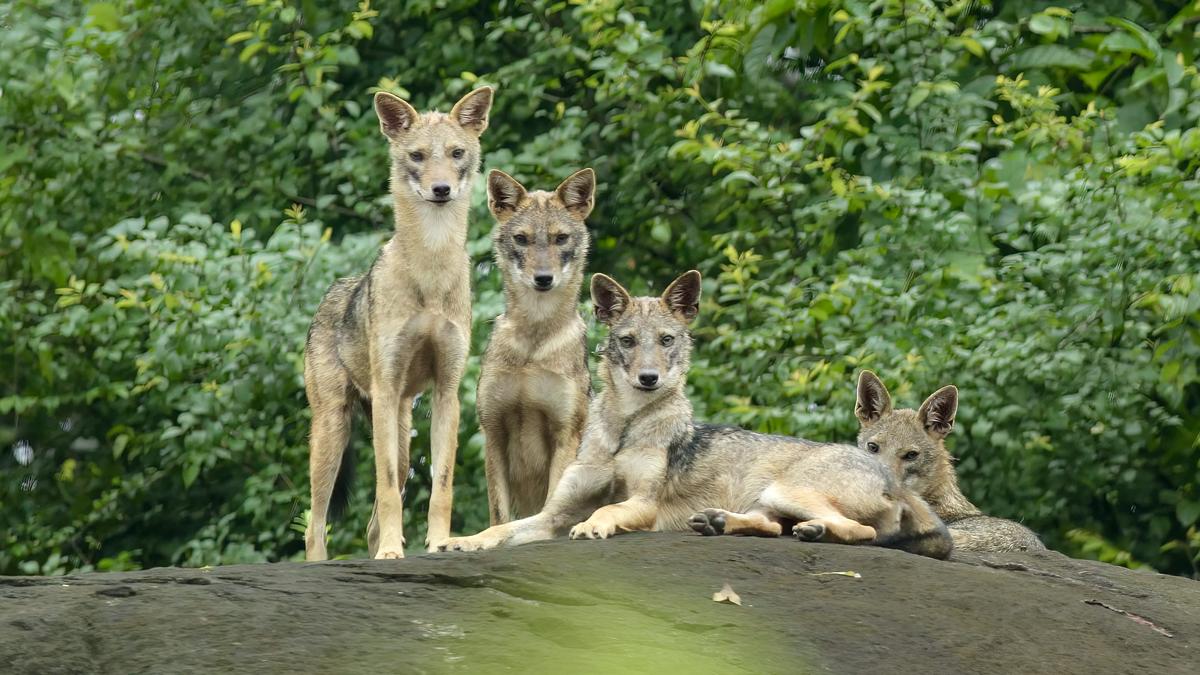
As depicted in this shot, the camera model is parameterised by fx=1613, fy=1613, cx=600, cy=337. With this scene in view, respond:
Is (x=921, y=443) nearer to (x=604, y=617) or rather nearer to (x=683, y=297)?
(x=683, y=297)

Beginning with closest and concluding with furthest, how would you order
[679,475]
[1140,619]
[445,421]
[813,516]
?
[1140,619] < [813,516] < [679,475] < [445,421]

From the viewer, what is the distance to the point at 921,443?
9.49 metres

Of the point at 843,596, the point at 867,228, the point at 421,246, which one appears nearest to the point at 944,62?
the point at 867,228

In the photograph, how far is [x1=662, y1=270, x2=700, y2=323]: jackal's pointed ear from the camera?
8180mm

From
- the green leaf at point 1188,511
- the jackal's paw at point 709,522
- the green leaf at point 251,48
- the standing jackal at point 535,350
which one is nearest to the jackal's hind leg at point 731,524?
the jackal's paw at point 709,522

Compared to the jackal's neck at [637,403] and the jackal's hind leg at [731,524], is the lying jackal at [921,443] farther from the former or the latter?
the jackal's hind leg at [731,524]

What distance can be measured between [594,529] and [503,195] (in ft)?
6.91

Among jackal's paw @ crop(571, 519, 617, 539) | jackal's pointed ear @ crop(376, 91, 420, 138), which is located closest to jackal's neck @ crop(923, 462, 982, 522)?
jackal's paw @ crop(571, 519, 617, 539)

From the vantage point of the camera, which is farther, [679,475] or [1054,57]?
[1054,57]

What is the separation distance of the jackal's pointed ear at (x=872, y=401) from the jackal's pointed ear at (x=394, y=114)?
3.12 m

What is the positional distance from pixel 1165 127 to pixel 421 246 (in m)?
6.70

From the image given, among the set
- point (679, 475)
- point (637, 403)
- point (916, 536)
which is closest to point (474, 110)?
point (637, 403)

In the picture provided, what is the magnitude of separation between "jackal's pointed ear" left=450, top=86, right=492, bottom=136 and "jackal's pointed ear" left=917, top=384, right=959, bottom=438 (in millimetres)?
3130

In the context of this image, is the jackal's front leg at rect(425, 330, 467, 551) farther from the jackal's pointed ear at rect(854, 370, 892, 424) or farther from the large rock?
the jackal's pointed ear at rect(854, 370, 892, 424)
